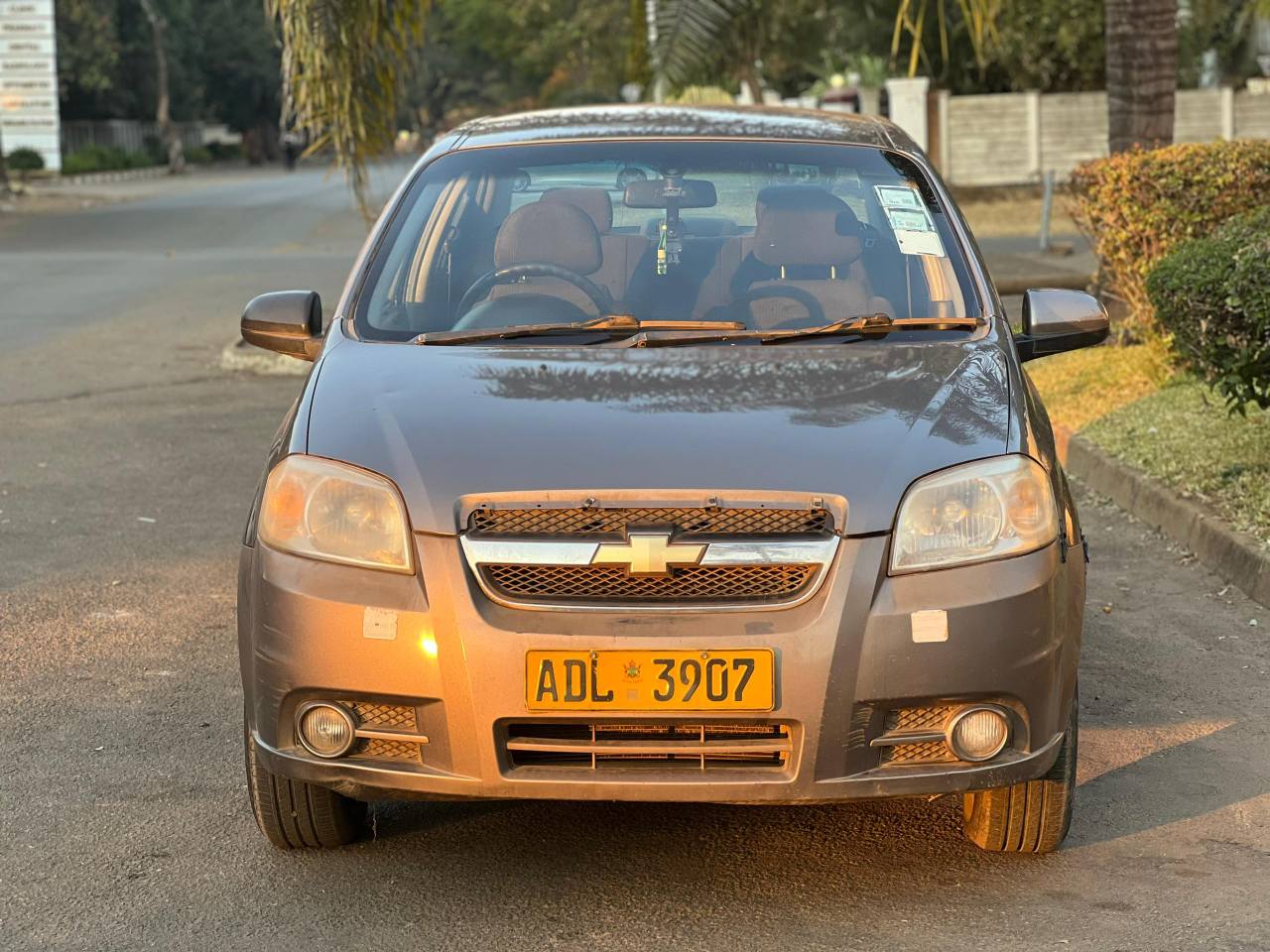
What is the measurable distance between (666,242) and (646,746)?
1.72m

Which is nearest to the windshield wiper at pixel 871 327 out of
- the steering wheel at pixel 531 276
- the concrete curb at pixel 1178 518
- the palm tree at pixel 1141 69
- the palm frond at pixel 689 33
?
the steering wheel at pixel 531 276

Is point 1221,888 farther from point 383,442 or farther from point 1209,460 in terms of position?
point 1209,460

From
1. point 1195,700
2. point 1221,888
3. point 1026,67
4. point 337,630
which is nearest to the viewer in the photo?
point 337,630

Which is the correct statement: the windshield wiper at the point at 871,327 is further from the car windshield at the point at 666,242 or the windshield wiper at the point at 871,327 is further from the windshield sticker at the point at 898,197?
the windshield sticker at the point at 898,197

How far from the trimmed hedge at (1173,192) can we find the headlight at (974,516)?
6.69 metres

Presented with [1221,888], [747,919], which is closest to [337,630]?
[747,919]

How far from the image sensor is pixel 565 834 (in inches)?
167

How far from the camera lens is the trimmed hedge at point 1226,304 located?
6996 mm

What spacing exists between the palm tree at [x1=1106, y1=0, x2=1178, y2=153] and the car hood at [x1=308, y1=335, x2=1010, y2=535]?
857 centimetres

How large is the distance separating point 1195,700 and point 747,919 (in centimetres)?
211

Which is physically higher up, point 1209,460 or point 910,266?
point 910,266

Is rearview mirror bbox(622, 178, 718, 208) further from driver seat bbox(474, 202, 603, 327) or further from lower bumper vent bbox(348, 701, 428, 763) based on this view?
lower bumper vent bbox(348, 701, 428, 763)

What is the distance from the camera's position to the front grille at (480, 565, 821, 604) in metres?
3.57

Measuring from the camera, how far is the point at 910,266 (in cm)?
482
